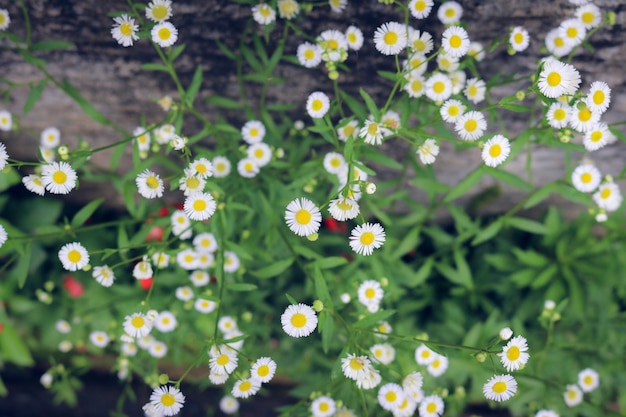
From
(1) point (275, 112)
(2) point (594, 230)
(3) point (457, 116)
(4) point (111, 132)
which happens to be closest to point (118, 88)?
(4) point (111, 132)

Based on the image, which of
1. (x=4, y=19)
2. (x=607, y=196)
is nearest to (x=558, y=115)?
(x=607, y=196)

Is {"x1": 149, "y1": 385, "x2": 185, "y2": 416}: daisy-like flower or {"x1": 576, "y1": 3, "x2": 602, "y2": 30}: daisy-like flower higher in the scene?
{"x1": 576, "y1": 3, "x2": 602, "y2": 30}: daisy-like flower

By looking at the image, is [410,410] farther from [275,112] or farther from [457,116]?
[275,112]

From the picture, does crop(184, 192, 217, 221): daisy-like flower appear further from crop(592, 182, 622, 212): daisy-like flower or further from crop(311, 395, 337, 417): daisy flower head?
crop(592, 182, 622, 212): daisy-like flower

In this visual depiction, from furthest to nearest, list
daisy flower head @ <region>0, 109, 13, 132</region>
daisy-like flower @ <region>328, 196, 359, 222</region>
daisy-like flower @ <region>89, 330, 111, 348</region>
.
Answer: daisy-like flower @ <region>89, 330, 111, 348</region>, daisy flower head @ <region>0, 109, 13, 132</region>, daisy-like flower @ <region>328, 196, 359, 222</region>

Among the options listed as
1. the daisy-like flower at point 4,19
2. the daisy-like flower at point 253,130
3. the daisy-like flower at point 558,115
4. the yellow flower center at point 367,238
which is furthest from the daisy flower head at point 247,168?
the daisy-like flower at point 558,115

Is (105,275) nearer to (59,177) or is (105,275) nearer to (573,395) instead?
(59,177)

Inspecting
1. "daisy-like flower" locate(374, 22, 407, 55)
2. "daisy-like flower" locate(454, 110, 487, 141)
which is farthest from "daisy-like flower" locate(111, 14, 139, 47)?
"daisy-like flower" locate(454, 110, 487, 141)
